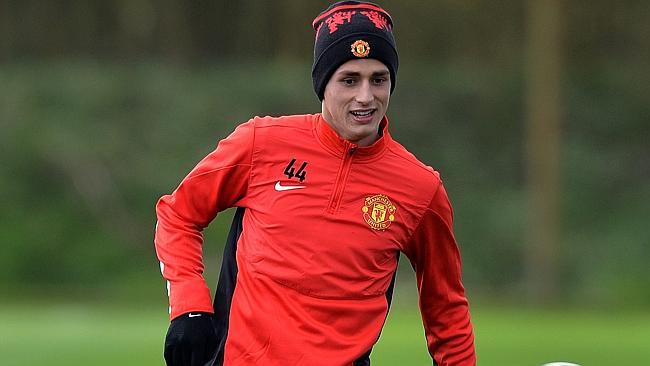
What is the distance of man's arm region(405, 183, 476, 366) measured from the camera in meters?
4.77

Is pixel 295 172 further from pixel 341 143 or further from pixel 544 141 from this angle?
pixel 544 141

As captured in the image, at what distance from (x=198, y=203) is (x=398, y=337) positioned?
8.66 metres

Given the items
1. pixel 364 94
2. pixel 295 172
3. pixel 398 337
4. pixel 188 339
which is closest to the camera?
pixel 188 339

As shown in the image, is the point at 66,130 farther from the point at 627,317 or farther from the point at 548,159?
the point at 627,317

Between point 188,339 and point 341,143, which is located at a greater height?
point 341,143

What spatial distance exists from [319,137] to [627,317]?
12.0 metres

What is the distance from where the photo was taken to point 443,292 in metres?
4.83

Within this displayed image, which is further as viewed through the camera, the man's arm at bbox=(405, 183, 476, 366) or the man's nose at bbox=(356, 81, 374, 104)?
the man's arm at bbox=(405, 183, 476, 366)

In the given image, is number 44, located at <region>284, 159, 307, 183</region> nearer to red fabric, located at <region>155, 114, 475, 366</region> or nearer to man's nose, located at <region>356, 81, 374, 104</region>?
red fabric, located at <region>155, 114, 475, 366</region>

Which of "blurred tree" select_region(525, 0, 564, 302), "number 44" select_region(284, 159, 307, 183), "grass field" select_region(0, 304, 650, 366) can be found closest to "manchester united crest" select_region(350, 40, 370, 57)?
"number 44" select_region(284, 159, 307, 183)

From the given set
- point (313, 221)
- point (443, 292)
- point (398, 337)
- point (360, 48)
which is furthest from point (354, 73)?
point (398, 337)

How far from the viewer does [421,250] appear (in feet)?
15.7

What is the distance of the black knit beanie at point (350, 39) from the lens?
454 cm

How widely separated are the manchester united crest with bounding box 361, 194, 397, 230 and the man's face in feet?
0.65
